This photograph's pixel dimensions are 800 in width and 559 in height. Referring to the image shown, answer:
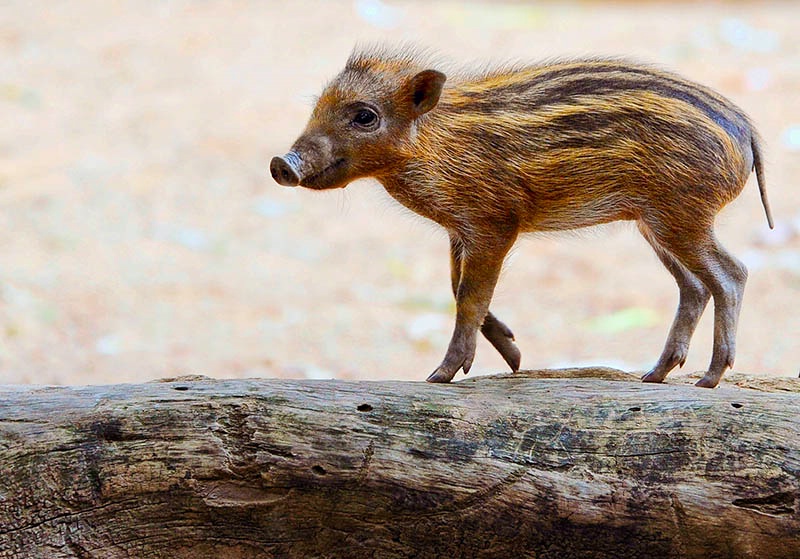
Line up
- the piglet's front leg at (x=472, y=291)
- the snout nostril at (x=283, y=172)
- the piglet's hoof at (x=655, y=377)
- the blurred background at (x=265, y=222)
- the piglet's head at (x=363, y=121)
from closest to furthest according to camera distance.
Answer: the snout nostril at (x=283, y=172), the piglet's head at (x=363, y=121), the piglet's front leg at (x=472, y=291), the piglet's hoof at (x=655, y=377), the blurred background at (x=265, y=222)

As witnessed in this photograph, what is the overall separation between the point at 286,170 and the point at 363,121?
0.34m

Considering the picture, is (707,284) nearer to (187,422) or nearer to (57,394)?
(187,422)

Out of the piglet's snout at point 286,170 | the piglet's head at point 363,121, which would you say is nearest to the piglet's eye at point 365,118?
the piglet's head at point 363,121

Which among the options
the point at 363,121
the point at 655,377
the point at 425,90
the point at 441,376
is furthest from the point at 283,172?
the point at 655,377

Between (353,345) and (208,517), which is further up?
(353,345)

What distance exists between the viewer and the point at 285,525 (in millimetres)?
3141

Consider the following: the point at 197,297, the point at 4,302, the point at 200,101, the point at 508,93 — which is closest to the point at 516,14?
the point at 200,101

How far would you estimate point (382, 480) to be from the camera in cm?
309

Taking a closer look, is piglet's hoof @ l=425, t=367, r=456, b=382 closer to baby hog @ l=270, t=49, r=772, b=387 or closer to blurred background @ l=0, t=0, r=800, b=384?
baby hog @ l=270, t=49, r=772, b=387

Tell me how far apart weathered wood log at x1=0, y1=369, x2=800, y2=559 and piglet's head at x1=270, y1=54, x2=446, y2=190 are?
786mm

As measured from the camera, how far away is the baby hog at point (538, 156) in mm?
3609

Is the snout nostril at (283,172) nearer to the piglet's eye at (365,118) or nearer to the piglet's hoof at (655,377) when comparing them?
the piglet's eye at (365,118)

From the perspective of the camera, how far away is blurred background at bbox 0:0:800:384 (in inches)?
267

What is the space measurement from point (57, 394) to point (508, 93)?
5.59 feet
